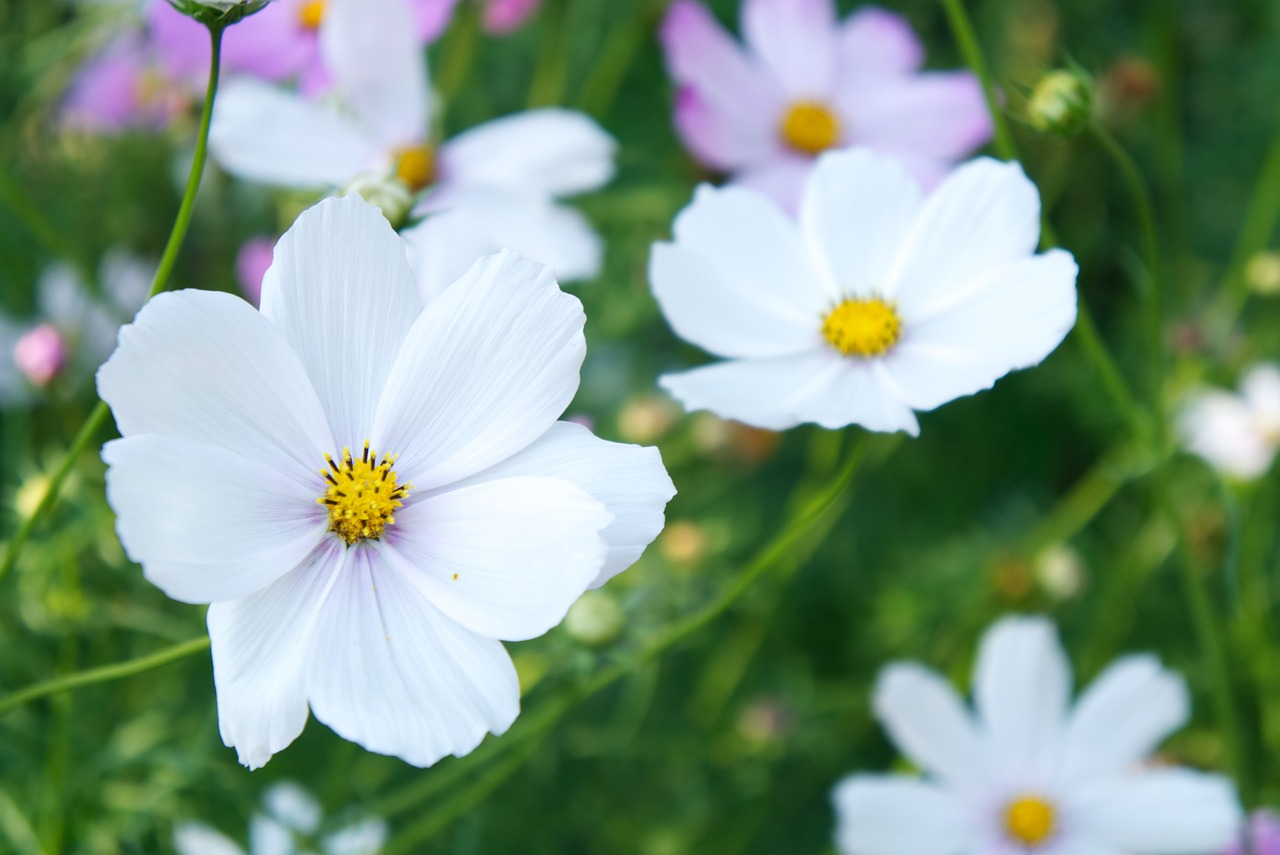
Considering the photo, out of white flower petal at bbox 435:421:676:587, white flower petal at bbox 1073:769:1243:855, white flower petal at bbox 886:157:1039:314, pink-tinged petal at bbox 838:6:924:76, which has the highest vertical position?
pink-tinged petal at bbox 838:6:924:76

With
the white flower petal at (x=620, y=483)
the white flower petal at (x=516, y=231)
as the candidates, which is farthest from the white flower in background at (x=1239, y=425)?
the white flower petal at (x=620, y=483)

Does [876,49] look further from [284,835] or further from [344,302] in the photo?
[284,835]

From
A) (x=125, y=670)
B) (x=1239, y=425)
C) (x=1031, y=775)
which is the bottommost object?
(x=125, y=670)

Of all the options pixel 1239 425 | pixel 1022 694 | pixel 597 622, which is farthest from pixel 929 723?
pixel 1239 425

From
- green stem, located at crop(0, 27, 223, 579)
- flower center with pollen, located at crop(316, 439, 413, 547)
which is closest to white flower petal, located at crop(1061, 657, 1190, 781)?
flower center with pollen, located at crop(316, 439, 413, 547)

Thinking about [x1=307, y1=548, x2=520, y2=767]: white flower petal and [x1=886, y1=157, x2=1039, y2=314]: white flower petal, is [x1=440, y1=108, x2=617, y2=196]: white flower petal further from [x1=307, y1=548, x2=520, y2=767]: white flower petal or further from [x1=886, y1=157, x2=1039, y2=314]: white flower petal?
[x1=307, y1=548, x2=520, y2=767]: white flower petal
